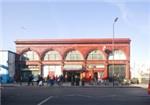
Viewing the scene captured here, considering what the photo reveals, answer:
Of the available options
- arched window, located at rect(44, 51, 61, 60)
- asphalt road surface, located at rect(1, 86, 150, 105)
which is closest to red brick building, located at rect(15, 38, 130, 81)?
arched window, located at rect(44, 51, 61, 60)

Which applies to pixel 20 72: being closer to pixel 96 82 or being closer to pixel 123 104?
pixel 96 82

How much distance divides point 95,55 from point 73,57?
4.45m

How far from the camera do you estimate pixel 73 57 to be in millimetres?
89750

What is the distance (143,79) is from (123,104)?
186 ft

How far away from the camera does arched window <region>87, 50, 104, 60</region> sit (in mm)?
88713

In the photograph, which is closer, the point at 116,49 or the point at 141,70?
the point at 116,49

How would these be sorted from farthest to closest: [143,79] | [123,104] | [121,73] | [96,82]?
1. [121,73]
2. [143,79]
3. [96,82]
4. [123,104]

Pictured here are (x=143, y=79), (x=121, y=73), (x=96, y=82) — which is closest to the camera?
(x=96, y=82)

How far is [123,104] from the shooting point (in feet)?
81.1

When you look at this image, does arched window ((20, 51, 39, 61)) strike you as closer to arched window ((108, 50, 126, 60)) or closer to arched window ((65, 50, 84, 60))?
arched window ((65, 50, 84, 60))

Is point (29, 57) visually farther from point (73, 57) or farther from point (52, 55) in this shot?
point (73, 57)

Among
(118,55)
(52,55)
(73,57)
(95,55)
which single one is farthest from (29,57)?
(118,55)

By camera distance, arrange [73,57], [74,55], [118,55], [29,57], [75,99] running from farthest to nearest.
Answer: [29,57] < [74,55] < [73,57] < [118,55] < [75,99]

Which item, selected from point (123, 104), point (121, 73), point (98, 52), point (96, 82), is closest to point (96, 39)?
point (98, 52)
